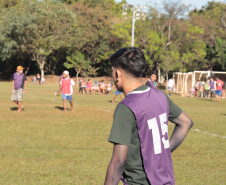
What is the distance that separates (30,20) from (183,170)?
45.4 meters

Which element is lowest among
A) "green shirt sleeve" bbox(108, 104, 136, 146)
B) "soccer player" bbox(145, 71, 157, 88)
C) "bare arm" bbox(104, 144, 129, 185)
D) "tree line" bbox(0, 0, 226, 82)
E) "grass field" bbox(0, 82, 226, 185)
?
"grass field" bbox(0, 82, 226, 185)

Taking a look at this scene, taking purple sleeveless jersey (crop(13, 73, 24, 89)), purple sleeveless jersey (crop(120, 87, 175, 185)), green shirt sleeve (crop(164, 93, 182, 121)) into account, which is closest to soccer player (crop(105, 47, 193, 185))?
purple sleeveless jersey (crop(120, 87, 175, 185))

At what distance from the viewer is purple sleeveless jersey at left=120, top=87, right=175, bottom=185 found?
2074mm

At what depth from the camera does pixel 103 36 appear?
2172 inches

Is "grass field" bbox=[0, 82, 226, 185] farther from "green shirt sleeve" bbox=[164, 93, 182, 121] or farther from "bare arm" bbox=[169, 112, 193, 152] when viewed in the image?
"green shirt sleeve" bbox=[164, 93, 182, 121]

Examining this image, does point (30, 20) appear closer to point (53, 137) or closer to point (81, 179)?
point (53, 137)

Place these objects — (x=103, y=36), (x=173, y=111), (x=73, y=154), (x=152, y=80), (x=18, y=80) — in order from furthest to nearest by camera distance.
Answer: (x=103, y=36) < (x=18, y=80) < (x=152, y=80) < (x=73, y=154) < (x=173, y=111)

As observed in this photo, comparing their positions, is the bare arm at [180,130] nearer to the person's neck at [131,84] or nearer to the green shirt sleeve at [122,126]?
the person's neck at [131,84]

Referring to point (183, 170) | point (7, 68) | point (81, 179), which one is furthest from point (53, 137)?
point (7, 68)

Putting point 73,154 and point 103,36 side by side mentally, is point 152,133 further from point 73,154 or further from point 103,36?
point 103,36

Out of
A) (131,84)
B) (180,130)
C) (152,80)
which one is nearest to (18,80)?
(152,80)

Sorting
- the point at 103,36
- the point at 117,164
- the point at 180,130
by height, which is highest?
the point at 103,36

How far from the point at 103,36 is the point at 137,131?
54.1 metres

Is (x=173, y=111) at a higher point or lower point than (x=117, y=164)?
higher
